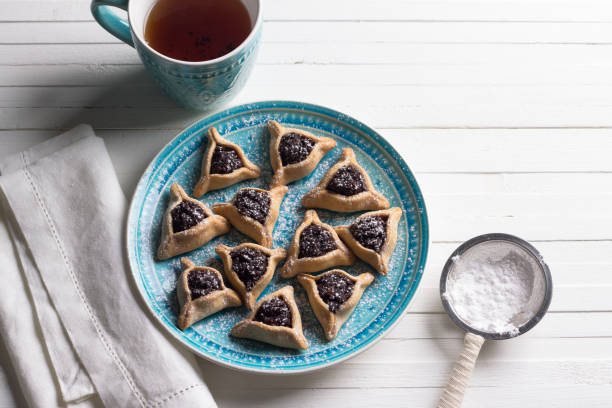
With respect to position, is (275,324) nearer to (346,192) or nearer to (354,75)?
(346,192)

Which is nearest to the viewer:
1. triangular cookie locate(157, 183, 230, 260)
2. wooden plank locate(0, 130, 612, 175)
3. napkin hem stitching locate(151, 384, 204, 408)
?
napkin hem stitching locate(151, 384, 204, 408)

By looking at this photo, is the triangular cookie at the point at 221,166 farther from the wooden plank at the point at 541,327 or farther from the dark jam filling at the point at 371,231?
the wooden plank at the point at 541,327

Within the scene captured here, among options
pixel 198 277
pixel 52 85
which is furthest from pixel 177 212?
pixel 52 85

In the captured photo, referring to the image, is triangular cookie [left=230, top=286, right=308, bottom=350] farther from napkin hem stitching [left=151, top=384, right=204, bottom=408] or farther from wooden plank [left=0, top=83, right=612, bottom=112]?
wooden plank [left=0, top=83, right=612, bottom=112]

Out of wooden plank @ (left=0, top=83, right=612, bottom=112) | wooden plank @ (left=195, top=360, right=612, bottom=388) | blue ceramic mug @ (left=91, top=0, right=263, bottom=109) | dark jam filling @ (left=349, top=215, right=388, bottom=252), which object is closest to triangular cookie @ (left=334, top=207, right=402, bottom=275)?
dark jam filling @ (left=349, top=215, right=388, bottom=252)

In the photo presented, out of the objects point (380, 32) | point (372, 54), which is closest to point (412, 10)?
point (380, 32)

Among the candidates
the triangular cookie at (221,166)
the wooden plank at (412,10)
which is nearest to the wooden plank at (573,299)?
the triangular cookie at (221,166)

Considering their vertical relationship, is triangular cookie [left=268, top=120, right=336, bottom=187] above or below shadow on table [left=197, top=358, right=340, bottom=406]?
above
